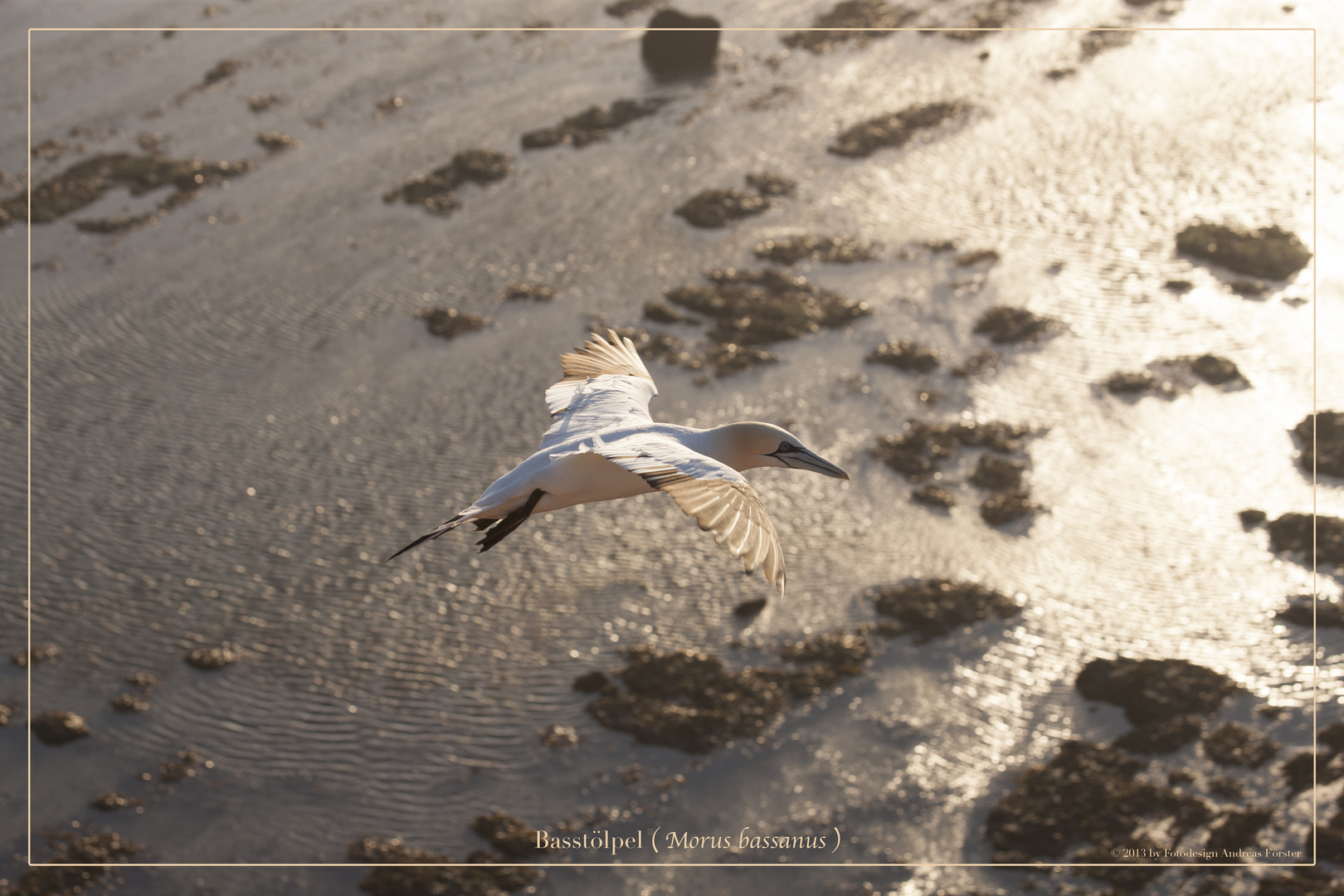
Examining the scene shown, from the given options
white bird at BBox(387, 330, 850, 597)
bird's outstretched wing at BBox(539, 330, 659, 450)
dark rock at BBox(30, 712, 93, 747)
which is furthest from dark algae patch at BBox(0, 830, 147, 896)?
white bird at BBox(387, 330, 850, 597)

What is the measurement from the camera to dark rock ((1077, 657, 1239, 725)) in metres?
27.3

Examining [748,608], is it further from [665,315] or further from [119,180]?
[119,180]

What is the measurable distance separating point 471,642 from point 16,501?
13703 mm

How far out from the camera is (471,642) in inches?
1153

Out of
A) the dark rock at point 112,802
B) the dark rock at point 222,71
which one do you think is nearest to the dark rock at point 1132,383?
the dark rock at point 112,802

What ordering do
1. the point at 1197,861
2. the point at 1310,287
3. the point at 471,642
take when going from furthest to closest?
the point at 1310,287 < the point at 471,642 < the point at 1197,861

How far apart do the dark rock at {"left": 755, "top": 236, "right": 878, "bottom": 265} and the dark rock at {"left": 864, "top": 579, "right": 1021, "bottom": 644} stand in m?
13.8

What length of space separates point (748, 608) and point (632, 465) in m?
19.2

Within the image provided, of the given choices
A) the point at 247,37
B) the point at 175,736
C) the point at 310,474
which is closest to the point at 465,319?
the point at 310,474

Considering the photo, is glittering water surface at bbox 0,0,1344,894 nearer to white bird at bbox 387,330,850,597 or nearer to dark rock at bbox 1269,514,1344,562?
dark rock at bbox 1269,514,1344,562

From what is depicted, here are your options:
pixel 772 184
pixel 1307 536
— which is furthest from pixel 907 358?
pixel 1307 536

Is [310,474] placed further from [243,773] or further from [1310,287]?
[1310,287]

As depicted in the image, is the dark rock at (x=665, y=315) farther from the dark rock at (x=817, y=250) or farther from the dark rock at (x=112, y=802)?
the dark rock at (x=112, y=802)

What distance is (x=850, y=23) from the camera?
169 feet
